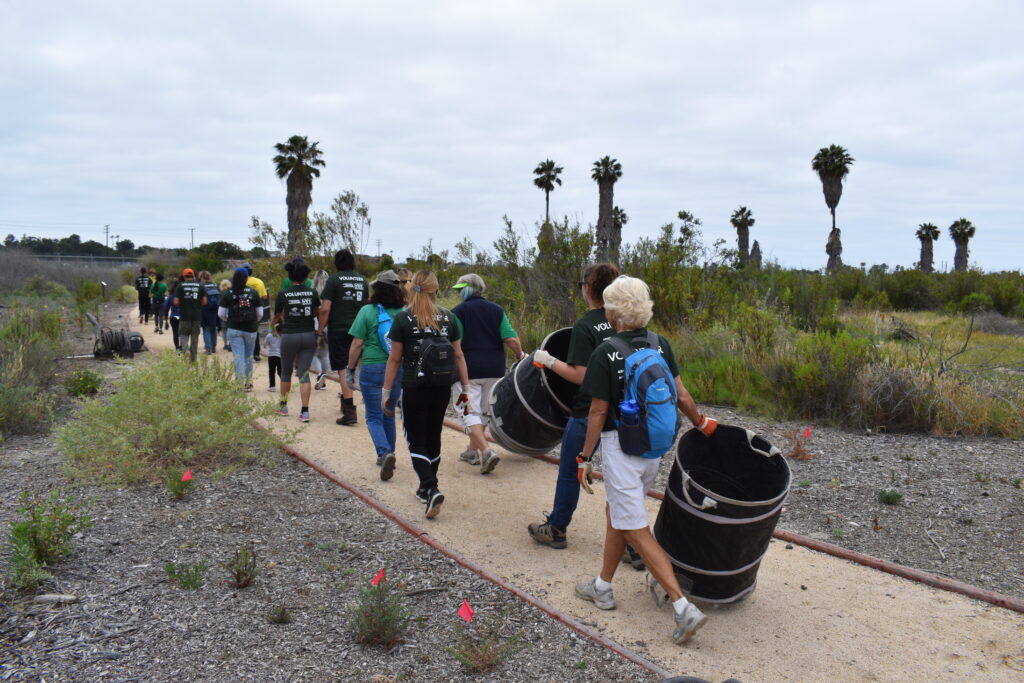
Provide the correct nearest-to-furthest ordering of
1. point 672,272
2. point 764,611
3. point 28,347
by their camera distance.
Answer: point 764,611
point 28,347
point 672,272

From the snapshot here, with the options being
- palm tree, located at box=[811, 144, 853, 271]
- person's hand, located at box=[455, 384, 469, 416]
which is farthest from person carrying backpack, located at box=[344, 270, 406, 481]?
palm tree, located at box=[811, 144, 853, 271]

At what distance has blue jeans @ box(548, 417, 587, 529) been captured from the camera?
5039mm

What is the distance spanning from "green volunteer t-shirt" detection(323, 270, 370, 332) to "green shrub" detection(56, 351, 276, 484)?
1615mm

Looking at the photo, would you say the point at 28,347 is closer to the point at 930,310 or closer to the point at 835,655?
the point at 835,655

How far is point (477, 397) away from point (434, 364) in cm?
148

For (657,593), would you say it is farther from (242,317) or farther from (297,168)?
(297,168)

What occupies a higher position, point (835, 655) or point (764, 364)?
point (764, 364)

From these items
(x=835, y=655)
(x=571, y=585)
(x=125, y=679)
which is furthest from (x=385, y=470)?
(x=835, y=655)

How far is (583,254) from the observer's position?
14.9 metres

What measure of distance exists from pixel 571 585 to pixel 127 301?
36.3 m

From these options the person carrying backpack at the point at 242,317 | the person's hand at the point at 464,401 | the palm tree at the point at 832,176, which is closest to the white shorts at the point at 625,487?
the person's hand at the point at 464,401

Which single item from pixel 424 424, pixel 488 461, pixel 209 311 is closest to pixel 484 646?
pixel 424 424

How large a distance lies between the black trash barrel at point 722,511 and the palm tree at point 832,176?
49383mm

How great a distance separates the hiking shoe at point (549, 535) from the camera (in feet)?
17.9
